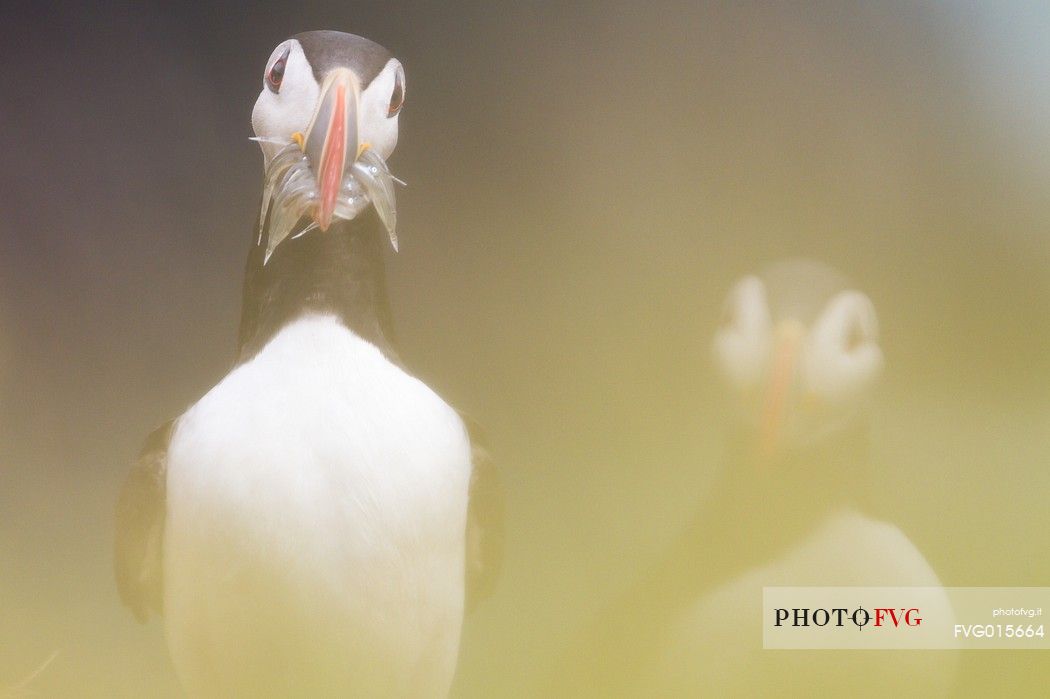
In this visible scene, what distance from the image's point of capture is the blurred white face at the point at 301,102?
5.91 feet

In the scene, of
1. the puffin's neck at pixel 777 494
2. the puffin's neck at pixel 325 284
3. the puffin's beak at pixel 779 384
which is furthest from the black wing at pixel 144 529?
the puffin's beak at pixel 779 384

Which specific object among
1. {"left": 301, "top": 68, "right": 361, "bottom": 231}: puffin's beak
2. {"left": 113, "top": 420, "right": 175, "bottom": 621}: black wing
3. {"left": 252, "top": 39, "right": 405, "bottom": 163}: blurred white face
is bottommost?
{"left": 113, "top": 420, "right": 175, "bottom": 621}: black wing

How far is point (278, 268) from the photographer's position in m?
1.82

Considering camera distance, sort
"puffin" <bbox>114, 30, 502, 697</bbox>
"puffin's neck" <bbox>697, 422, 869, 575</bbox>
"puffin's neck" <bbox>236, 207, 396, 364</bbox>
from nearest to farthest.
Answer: "puffin" <bbox>114, 30, 502, 697</bbox>
"puffin's neck" <bbox>236, 207, 396, 364</bbox>
"puffin's neck" <bbox>697, 422, 869, 575</bbox>

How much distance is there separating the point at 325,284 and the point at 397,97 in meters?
0.36

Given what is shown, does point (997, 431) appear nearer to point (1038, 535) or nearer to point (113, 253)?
point (1038, 535)

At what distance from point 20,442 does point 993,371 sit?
1.79 m

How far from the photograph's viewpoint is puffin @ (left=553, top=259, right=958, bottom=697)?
6.22 ft

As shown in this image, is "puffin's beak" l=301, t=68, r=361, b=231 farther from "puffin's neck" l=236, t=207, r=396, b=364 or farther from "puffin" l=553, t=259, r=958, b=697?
"puffin" l=553, t=259, r=958, b=697

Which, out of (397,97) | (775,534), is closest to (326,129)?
(397,97)

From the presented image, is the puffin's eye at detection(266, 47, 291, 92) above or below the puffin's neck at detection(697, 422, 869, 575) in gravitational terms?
above

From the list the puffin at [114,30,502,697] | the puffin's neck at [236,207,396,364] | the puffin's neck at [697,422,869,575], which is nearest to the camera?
the puffin at [114,30,502,697]

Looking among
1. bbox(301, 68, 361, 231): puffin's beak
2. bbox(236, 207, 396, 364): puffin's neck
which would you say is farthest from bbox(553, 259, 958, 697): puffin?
bbox(301, 68, 361, 231): puffin's beak

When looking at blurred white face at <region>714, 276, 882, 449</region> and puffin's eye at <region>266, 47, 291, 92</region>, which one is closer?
puffin's eye at <region>266, 47, 291, 92</region>
